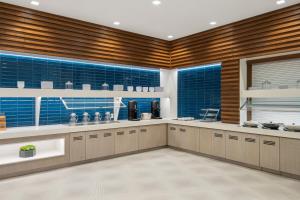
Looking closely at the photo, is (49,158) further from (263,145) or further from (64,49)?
(263,145)

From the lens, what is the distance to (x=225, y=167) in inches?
173

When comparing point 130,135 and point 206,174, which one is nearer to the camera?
point 206,174

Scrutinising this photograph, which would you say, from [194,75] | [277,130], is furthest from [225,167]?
[194,75]

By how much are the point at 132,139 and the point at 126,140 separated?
17cm

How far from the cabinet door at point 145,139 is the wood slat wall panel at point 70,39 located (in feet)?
5.59

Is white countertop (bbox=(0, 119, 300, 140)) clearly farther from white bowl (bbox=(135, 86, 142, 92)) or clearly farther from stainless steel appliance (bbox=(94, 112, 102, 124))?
white bowl (bbox=(135, 86, 142, 92))

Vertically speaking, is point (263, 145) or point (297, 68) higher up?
point (297, 68)

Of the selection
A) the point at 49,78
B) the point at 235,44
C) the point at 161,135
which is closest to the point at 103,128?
the point at 49,78

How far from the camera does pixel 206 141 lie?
506cm

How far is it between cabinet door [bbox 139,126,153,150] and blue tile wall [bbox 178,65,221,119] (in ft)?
4.74

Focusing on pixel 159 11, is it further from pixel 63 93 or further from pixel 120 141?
pixel 120 141

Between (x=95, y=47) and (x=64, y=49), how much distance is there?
70 centimetres

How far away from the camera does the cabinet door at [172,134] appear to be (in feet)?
19.1

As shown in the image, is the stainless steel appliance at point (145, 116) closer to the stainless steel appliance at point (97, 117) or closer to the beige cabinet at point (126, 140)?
the beige cabinet at point (126, 140)
